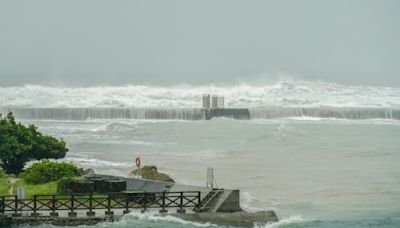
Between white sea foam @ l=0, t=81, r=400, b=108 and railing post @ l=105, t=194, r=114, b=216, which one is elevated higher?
white sea foam @ l=0, t=81, r=400, b=108

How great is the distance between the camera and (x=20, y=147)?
4919 cm

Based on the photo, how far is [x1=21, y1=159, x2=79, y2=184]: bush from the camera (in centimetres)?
A: 4481

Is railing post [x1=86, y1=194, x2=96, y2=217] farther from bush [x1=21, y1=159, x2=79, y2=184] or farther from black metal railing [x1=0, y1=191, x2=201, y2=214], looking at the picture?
bush [x1=21, y1=159, x2=79, y2=184]

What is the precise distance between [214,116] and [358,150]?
37.9m

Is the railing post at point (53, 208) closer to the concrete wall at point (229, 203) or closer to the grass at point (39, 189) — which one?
the grass at point (39, 189)

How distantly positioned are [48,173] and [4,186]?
6.39ft

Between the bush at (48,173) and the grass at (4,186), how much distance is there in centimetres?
84

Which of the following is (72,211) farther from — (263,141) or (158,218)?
(263,141)

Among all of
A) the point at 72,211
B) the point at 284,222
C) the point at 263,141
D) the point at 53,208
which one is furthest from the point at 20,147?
the point at 263,141

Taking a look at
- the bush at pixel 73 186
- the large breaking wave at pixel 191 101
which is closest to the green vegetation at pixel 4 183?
the bush at pixel 73 186

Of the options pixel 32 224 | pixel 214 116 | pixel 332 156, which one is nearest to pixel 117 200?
pixel 32 224

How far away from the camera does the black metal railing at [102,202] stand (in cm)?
3825

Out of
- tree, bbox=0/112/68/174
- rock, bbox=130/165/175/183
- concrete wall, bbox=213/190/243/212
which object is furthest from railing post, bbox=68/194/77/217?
tree, bbox=0/112/68/174

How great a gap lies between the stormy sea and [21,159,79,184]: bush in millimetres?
7366
